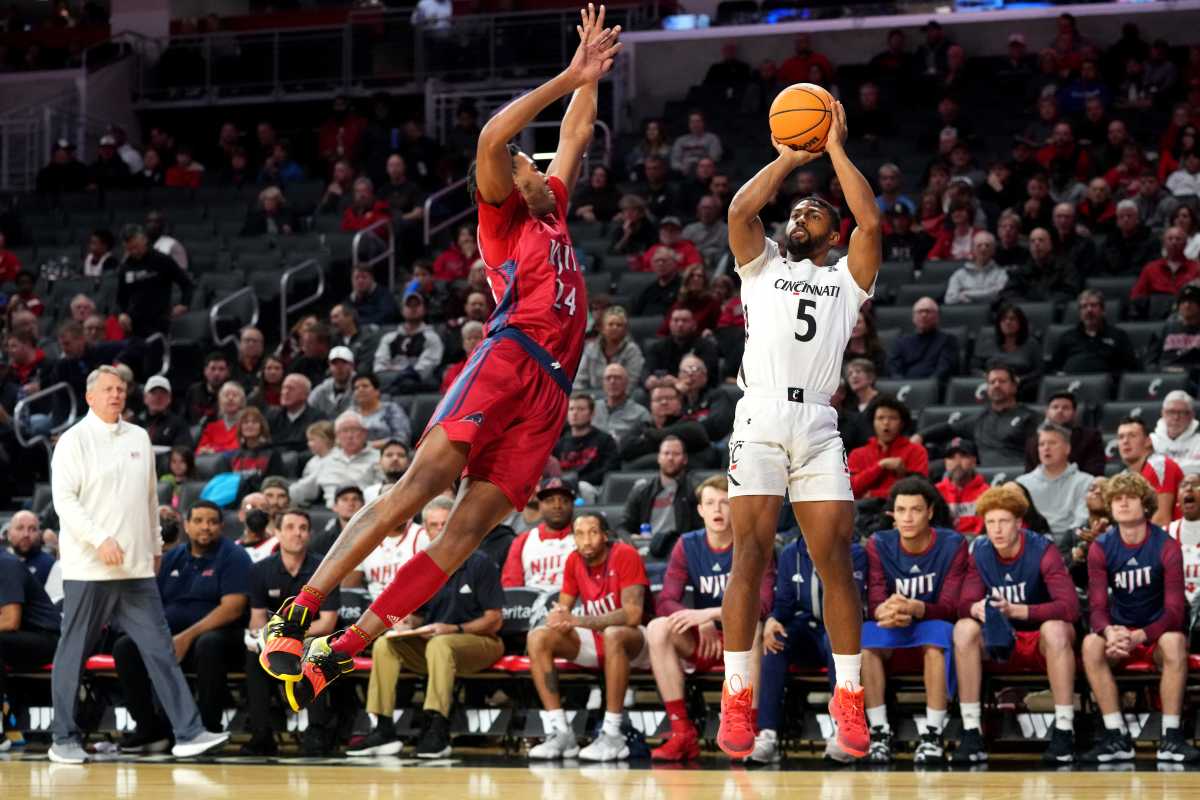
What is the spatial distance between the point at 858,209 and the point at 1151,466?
480 cm

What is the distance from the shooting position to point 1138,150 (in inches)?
599

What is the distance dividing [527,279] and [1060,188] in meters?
10.1

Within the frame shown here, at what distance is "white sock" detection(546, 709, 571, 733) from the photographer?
31.6ft

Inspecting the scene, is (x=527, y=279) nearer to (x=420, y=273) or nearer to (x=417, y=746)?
(x=417, y=746)

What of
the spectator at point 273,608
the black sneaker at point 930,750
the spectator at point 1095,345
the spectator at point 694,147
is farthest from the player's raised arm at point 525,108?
the spectator at point 694,147

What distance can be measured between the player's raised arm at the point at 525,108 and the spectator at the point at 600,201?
1045 cm

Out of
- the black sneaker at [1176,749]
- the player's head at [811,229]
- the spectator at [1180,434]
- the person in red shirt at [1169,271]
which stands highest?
the person in red shirt at [1169,271]

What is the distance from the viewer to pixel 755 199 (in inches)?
248

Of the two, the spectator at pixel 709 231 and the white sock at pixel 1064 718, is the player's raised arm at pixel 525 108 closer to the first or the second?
the white sock at pixel 1064 718

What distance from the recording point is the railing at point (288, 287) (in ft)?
53.8

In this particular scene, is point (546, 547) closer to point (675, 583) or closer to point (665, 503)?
point (665, 503)

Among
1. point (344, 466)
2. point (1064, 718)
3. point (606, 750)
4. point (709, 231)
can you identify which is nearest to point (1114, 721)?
point (1064, 718)

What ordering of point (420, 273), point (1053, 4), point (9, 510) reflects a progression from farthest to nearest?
point (1053, 4) → point (420, 273) → point (9, 510)

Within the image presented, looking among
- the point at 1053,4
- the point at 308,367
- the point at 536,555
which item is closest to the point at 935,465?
the point at 536,555
